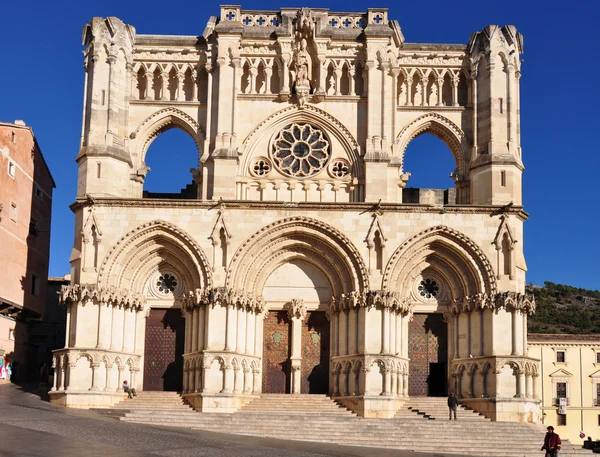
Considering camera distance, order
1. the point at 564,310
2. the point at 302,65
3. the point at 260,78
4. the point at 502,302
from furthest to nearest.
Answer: the point at 564,310, the point at 260,78, the point at 302,65, the point at 502,302

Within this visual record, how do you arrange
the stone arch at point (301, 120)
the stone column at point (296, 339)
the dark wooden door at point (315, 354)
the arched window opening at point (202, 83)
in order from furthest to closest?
the arched window opening at point (202, 83), the stone arch at point (301, 120), the dark wooden door at point (315, 354), the stone column at point (296, 339)

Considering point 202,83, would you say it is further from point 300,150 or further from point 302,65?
point 300,150

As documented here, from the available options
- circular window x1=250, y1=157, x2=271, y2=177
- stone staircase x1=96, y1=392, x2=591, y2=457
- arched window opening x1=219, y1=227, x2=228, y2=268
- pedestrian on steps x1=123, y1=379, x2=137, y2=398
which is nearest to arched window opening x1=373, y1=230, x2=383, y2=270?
stone staircase x1=96, y1=392, x2=591, y2=457

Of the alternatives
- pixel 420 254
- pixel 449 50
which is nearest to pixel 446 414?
pixel 420 254

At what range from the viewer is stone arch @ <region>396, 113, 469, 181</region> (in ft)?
111

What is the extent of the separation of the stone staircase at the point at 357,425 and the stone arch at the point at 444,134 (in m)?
8.77

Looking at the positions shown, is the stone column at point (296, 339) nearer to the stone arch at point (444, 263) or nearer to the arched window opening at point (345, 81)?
the stone arch at point (444, 263)

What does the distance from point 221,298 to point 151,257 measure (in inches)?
123

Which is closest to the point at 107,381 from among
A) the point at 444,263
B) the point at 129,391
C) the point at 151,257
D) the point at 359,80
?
the point at 129,391

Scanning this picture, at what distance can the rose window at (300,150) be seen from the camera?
110ft

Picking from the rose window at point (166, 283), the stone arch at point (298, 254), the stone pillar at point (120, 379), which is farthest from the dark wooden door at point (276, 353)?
the stone pillar at point (120, 379)

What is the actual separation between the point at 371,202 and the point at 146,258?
7813 millimetres

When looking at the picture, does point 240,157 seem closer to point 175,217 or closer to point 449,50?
point 175,217

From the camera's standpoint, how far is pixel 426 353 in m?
32.2
